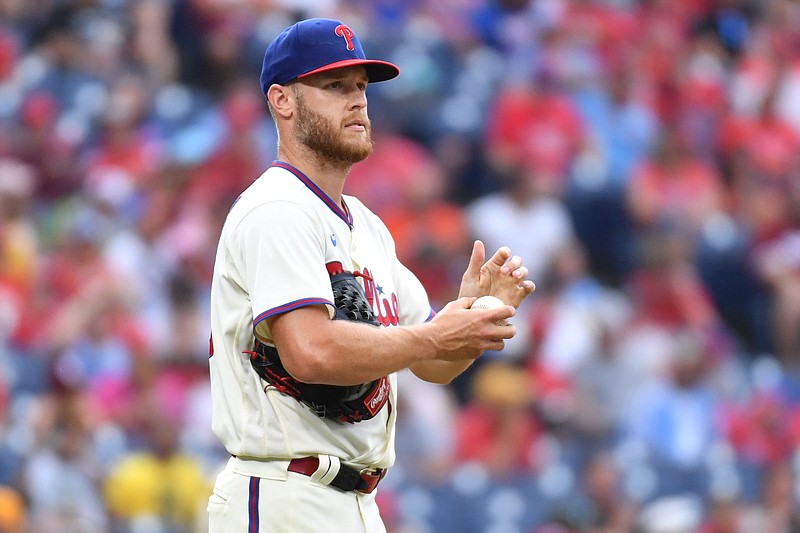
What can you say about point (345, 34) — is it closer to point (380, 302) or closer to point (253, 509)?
point (380, 302)

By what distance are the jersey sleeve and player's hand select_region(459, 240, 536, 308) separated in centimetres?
61

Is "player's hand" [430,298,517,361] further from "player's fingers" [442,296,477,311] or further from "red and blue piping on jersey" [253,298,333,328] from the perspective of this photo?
"red and blue piping on jersey" [253,298,333,328]

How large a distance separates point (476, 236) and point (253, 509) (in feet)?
19.5

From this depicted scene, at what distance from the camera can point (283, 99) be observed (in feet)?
12.1

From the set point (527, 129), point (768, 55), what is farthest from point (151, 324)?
point (768, 55)

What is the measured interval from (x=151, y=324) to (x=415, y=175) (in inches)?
92.9

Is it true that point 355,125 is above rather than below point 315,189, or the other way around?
above

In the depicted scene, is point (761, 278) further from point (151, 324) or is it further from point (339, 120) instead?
point (339, 120)

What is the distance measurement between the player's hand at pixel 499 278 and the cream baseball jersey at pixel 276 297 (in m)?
0.34

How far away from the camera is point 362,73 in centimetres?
374

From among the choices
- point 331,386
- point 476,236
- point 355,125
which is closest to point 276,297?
point 331,386

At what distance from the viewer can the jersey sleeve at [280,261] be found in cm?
333

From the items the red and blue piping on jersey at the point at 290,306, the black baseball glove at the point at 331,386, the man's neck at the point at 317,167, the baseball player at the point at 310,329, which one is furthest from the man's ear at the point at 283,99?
the red and blue piping on jersey at the point at 290,306

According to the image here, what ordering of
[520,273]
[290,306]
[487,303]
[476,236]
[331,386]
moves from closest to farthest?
[290,306] → [331,386] → [487,303] → [520,273] → [476,236]
